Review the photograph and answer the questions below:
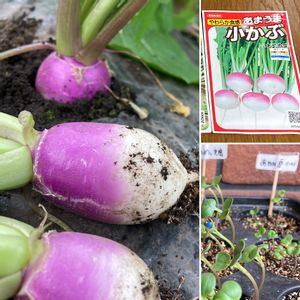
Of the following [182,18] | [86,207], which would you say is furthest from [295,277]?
[182,18]

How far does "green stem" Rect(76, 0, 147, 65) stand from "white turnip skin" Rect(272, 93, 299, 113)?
29cm

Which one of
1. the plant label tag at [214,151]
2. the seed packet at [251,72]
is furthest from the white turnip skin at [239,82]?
the plant label tag at [214,151]

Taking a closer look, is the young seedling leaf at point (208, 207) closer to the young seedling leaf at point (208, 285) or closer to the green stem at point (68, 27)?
the young seedling leaf at point (208, 285)

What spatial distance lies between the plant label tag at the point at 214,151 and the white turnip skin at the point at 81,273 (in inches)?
7.3

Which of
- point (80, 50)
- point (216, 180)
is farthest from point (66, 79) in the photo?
point (216, 180)

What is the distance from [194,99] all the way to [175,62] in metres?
0.13

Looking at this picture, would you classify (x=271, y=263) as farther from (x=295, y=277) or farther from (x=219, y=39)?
(x=219, y=39)

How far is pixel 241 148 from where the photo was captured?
0.77 m

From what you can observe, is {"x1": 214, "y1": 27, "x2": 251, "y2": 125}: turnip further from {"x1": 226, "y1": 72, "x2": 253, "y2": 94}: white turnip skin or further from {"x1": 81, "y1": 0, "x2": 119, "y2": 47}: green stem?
{"x1": 81, "y1": 0, "x2": 119, "y2": 47}: green stem

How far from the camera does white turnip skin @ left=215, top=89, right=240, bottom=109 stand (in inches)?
32.4

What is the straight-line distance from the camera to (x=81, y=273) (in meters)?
0.65

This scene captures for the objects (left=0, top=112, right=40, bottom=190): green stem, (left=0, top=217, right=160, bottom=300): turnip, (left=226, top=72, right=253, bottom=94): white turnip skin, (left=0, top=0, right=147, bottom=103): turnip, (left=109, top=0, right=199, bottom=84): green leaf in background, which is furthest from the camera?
(left=109, top=0, right=199, bottom=84): green leaf in background

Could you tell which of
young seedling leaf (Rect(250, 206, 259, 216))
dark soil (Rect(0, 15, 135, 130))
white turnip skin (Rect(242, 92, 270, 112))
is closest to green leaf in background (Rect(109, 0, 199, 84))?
dark soil (Rect(0, 15, 135, 130))

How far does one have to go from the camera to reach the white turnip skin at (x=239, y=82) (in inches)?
33.3
